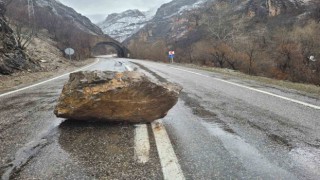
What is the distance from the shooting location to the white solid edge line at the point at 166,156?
286 cm

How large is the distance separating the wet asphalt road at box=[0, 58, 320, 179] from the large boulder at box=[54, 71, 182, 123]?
0.19 metres

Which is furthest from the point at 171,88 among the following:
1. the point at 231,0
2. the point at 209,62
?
the point at 231,0

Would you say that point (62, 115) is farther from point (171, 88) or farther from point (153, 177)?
point (153, 177)

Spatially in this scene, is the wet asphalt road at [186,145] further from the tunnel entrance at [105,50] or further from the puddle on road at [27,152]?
the tunnel entrance at [105,50]

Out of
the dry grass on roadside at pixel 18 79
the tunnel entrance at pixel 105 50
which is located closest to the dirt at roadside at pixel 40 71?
the dry grass on roadside at pixel 18 79

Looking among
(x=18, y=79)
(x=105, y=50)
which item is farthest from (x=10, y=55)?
(x=105, y=50)

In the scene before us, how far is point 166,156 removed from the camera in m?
3.32

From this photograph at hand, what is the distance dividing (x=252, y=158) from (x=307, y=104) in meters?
3.79

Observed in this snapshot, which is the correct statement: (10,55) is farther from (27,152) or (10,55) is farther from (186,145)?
(186,145)

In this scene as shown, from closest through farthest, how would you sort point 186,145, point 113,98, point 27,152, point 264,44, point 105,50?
point 27,152 → point 186,145 → point 113,98 → point 264,44 → point 105,50

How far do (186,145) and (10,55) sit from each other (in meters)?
16.2

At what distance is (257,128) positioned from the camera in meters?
4.48

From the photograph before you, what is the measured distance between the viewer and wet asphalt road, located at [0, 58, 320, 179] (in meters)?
2.95

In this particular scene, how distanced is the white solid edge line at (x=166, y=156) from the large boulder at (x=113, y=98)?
1.68ft
